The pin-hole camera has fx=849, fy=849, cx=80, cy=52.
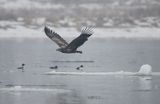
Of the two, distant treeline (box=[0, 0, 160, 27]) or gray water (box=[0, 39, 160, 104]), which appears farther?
distant treeline (box=[0, 0, 160, 27])

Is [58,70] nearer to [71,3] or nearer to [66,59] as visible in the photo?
[66,59]

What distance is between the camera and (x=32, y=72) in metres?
32.5

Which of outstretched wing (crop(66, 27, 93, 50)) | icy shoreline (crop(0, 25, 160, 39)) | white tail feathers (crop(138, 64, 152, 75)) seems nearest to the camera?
outstretched wing (crop(66, 27, 93, 50))

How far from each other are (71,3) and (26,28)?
31.1m

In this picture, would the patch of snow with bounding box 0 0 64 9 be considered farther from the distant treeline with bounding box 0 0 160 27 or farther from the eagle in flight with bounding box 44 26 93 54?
the eagle in flight with bounding box 44 26 93 54

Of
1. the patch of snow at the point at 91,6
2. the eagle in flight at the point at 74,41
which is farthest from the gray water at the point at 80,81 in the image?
the patch of snow at the point at 91,6

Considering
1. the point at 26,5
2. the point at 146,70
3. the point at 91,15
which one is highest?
the point at 26,5

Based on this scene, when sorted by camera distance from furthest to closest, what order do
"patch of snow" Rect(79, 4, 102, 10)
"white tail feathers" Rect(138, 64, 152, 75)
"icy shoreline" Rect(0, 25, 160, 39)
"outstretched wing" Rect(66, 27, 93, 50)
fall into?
1. "patch of snow" Rect(79, 4, 102, 10)
2. "icy shoreline" Rect(0, 25, 160, 39)
3. "white tail feathers" Rect(138, 64, 152, 75)
4. "outstretched wing" Rect(66, 27, 93, 50)

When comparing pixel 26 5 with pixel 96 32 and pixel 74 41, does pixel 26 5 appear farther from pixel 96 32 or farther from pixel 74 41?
pixel 74 41

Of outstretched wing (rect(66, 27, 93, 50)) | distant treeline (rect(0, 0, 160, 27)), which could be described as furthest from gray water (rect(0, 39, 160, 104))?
distant treeline (rect(0, 0, 160, 27))

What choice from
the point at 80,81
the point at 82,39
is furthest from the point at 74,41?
the point at 80,81

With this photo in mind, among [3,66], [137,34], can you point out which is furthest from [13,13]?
[3,66]

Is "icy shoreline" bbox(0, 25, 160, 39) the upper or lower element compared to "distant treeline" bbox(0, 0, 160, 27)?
lower

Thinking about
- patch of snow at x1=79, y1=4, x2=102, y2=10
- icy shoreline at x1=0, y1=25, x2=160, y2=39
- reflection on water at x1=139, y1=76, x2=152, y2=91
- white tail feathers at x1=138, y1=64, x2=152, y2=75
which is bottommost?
reflection on water at x1=139, y1=76, x2=152, y2=91
